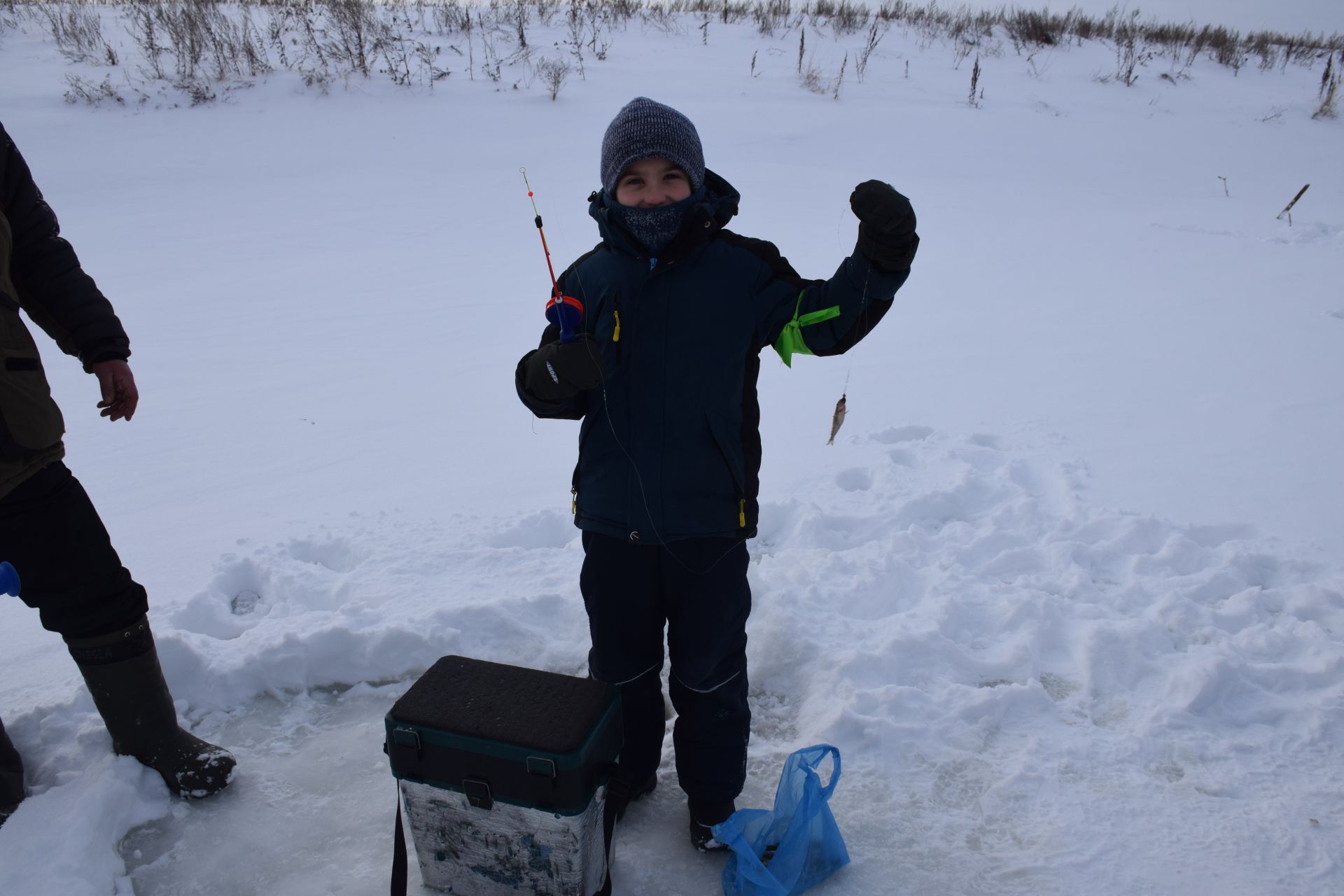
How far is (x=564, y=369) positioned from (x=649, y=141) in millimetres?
550

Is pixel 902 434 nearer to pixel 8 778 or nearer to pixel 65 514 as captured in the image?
pixel 65 514

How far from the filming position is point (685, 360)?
75.0 inches

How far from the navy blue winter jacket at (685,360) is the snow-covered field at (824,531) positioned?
0.97 m

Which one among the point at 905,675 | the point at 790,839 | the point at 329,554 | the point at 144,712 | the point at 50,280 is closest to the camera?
the point at 790,839

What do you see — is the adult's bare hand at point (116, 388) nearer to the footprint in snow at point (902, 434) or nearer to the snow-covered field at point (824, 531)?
the snow-covered field at point (824, 531)

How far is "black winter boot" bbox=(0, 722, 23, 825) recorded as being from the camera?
2133 millimetres

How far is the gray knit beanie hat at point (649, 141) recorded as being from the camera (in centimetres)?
185

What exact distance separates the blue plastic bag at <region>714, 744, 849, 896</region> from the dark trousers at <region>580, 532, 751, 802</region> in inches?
5.0

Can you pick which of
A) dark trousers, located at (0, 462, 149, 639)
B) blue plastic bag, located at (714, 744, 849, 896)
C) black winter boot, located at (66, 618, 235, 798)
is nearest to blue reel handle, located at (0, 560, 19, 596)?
dark trousers, located at (0, 462, 149, 639)

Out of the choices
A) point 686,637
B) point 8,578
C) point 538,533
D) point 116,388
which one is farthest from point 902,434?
point 8,578

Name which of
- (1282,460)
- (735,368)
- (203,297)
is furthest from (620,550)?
(203,297)

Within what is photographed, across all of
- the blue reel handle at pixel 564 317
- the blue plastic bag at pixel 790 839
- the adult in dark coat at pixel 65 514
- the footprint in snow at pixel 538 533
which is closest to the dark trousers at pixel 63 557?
the adult in dark coat at pixel 65 514

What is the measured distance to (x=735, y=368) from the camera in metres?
1.95

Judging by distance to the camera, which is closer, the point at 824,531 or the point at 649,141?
the point at 649,141
